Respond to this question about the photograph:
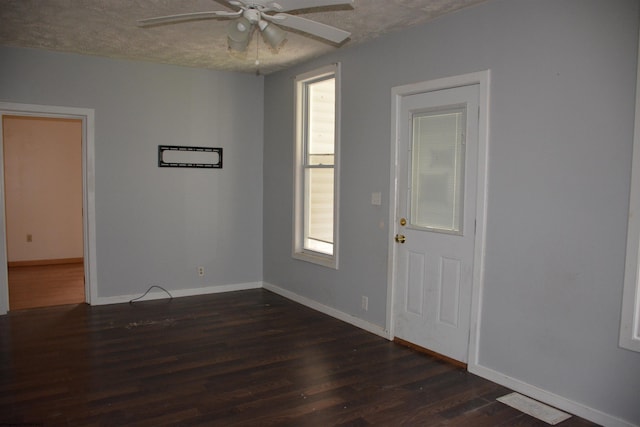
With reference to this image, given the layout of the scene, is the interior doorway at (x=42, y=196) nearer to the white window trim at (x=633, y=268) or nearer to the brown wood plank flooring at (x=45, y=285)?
the brown wood plank flooring at (x=45, y=285)

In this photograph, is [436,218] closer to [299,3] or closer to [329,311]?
[329,311]

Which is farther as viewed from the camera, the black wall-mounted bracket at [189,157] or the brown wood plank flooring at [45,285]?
the black wall-mounted bracket at [189,157]

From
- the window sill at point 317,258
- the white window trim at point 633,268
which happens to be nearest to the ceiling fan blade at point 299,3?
the white window trim at point 633,268

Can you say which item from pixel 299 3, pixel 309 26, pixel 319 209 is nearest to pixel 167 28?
pixel 309 26

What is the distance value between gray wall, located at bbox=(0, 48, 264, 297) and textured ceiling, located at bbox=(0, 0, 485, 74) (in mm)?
242

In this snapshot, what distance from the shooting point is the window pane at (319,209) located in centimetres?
498

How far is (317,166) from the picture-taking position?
5.08 meters

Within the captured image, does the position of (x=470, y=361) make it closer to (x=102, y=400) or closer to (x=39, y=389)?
(x=102, y=400)

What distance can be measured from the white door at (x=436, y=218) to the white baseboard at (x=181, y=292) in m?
2.43

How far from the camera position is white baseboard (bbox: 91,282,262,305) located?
5137 mm

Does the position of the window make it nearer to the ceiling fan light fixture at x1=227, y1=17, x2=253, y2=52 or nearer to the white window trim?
the ceiling fan light fixture at x1=227, y1=17, x2=253, y2=52

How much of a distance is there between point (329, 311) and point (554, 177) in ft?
8.68

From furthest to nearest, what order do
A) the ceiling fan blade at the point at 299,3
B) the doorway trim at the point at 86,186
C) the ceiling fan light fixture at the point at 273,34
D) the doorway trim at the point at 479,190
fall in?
the doorway trim at the point at 86,186 < the doorway trim at the point at 479,190 < the ceiling fan light fixture at the point at 273,34 < the ceiling fan blade at the point at 299,3

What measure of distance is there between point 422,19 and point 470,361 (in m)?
2.57
